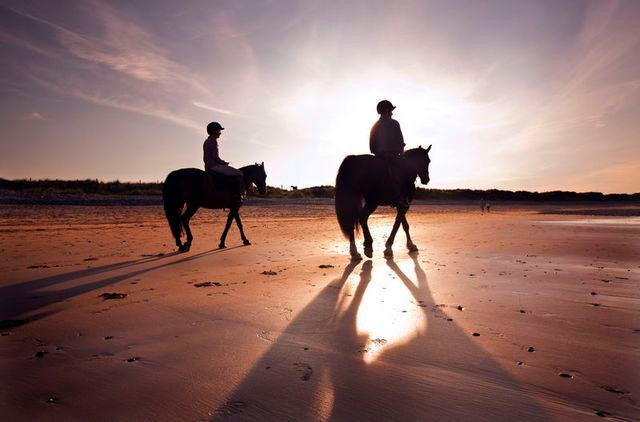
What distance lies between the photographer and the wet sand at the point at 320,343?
1.74m

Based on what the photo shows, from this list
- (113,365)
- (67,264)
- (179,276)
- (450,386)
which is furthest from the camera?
(67,264)

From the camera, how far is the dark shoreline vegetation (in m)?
25.5

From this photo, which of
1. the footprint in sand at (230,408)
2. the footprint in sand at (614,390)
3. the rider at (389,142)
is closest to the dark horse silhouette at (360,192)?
the rider at (389,142)

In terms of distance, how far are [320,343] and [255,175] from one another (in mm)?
8791

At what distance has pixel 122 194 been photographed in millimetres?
32812

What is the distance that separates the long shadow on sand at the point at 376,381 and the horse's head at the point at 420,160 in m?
5.93

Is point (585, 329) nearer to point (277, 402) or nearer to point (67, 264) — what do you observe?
point (277, 402)

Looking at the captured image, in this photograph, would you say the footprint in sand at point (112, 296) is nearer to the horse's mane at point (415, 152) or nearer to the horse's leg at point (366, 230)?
the horse's leg at point (366, 230)

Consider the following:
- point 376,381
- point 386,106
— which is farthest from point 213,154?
point 376,381

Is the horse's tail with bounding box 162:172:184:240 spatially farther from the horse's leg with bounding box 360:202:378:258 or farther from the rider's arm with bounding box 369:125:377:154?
the rider's arm with bounding box 369:125:377:154

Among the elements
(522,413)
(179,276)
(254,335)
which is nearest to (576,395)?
(522,413)

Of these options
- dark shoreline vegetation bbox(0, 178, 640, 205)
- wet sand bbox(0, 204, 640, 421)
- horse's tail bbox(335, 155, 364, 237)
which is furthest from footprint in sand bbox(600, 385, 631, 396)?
dark shoreline vegetation bbox(0, 178, 640, 205)

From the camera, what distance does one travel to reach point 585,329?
2.80 meters

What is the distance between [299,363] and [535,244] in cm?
835
